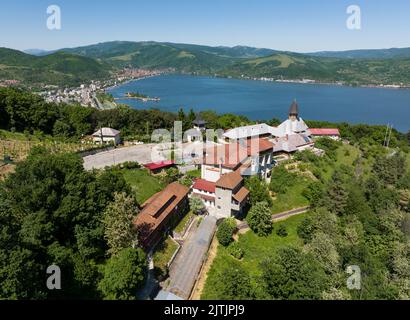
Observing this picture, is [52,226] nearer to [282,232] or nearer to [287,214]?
[282,232]

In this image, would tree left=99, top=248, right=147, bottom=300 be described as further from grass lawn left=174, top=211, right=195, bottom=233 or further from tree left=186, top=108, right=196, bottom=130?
tree left=186, top=108, right=196, bottom=130

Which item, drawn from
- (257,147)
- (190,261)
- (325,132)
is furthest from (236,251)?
(325,132)

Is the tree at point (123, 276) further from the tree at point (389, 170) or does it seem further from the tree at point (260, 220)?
the tree at point (389, 170)

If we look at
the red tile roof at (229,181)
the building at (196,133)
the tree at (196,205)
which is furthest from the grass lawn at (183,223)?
the building at (196,133)

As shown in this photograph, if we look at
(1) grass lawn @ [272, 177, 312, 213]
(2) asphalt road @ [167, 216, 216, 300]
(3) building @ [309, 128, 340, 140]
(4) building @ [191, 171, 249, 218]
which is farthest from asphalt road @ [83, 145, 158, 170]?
(3) building @ [309, 128, 340, 140]
